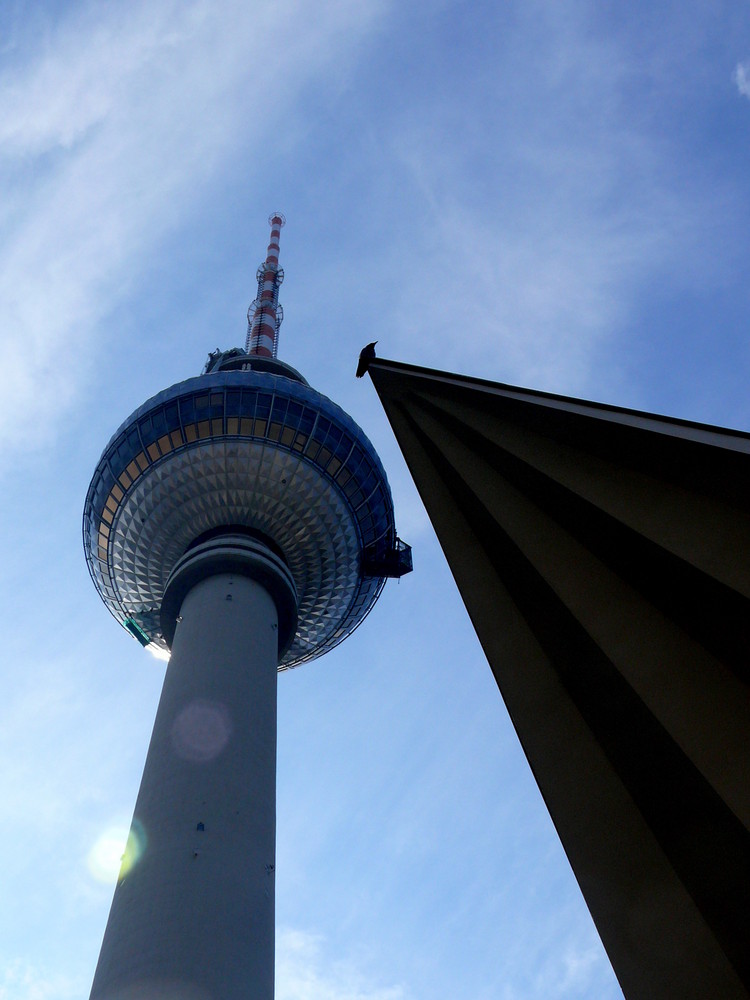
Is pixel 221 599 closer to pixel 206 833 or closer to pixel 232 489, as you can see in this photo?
pixel 232 489

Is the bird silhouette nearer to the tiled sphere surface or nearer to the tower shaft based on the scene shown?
the tower shaft

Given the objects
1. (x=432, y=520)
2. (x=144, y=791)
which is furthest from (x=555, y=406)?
(x=144, y=791)

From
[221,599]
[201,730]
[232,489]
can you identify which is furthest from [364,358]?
[232,489]

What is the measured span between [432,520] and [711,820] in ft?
16.0

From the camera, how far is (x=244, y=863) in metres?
26.6

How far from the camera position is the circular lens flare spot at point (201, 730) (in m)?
29.5

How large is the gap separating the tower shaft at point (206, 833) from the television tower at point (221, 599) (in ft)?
0.20

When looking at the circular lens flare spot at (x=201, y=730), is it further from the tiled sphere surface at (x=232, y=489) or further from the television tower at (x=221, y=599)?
the tiled sphere surface at (x=232, y=489)

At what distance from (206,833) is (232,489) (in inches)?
768

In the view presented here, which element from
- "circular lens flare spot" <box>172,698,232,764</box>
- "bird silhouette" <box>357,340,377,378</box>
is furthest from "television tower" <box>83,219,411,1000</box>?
"bird silhouette" <box>357,340,377,378</box>

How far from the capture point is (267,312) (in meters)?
60.1

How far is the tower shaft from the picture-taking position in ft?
76.8

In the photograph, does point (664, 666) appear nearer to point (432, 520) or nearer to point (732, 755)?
point (732, 755)

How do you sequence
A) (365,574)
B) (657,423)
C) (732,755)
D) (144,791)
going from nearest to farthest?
1. (732,755)
2. (657,423)
3. (144,791)
4. (365,574)
